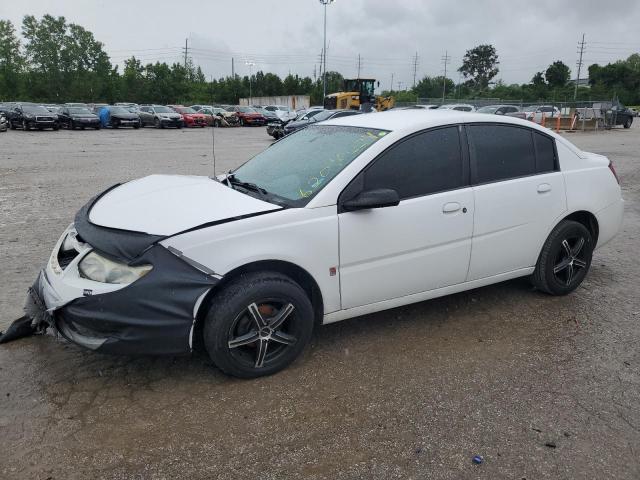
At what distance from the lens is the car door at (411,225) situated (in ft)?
11.3

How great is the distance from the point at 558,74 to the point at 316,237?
306 feet

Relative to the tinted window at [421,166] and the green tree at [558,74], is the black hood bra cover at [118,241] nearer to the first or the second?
the tinted window at [421,166]

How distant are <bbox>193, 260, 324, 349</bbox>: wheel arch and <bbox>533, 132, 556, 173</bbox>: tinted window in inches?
89.0

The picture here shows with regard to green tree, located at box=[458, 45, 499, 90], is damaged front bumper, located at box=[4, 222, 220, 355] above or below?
below

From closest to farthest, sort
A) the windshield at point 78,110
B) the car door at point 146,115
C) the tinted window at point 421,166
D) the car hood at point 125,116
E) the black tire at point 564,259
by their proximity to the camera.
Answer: the tinted window at point 421,166
the black tire at point 564,259
the windshield at point 78,110
the car hood at point 125,116
the car door at point 146,115

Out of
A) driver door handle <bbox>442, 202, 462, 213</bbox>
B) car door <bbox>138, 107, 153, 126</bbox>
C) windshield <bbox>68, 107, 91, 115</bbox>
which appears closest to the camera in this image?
driver door handle <bbox>442, 202, 462, 213</bbox>

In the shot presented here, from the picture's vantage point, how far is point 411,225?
3.59m

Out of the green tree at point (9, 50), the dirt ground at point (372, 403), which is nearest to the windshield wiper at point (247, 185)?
the dirt ground at point (372, 403)

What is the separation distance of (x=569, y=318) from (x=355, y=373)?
203cm

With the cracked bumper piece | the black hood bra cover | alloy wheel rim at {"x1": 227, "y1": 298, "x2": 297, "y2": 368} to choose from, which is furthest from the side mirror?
the black hood bra cover

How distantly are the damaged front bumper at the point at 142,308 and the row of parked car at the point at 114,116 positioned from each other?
971 inches

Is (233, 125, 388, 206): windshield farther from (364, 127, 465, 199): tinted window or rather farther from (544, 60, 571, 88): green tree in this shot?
(544, 60, 571, 88): green tree

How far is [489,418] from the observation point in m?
2.93

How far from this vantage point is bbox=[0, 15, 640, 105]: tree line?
67.3 meters
